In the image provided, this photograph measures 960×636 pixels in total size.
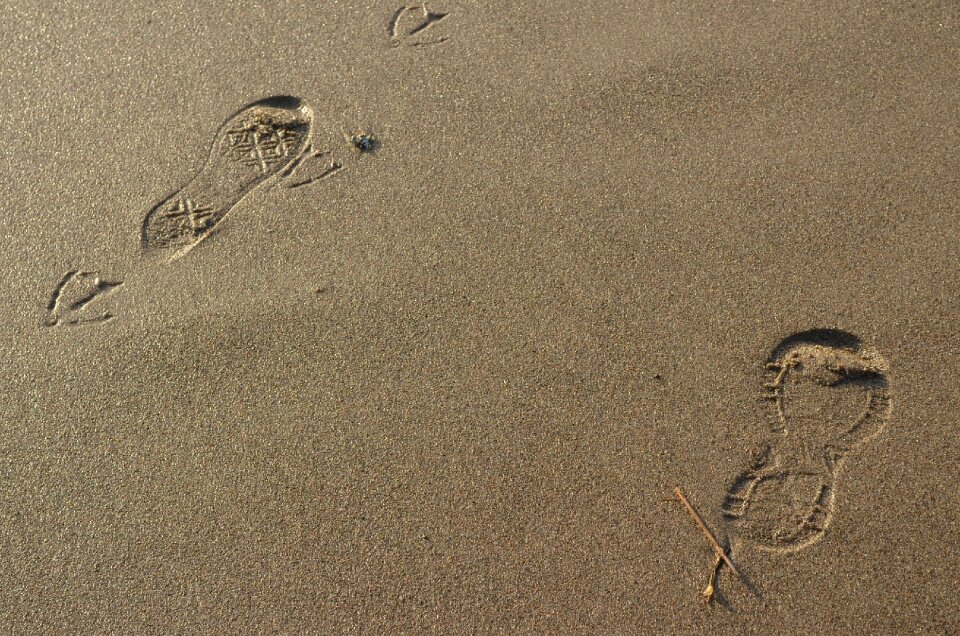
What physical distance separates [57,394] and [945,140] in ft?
8.23

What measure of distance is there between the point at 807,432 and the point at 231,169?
1.73 metres

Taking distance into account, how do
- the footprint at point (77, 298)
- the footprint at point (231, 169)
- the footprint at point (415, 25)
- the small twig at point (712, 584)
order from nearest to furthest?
1. the small twig at point (712, 584)
2. the footprint at point (77, 298)
3. the footprint at point (231, 169)
4. the footprint at point (415, 25)

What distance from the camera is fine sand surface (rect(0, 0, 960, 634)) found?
72.7 inches

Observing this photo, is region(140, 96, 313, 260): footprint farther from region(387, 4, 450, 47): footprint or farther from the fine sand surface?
region(387, 4, 450, 47): footprint

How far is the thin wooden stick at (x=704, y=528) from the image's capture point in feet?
5.98

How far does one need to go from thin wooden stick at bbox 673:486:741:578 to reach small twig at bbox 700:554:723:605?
1 cm

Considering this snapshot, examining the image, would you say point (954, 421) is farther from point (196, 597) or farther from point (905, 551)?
point (196, 597)

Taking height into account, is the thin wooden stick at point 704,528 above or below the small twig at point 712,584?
above

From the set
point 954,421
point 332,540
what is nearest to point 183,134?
point 332,540

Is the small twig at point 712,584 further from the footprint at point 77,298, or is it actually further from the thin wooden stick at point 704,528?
the footprint at point 77,298

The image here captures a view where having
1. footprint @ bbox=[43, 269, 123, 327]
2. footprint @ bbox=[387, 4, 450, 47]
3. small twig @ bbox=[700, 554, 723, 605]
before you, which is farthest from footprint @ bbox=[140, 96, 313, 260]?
small twig @ bbox=[700, 554, 723, 605]

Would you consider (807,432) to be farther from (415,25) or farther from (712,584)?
(415,25)

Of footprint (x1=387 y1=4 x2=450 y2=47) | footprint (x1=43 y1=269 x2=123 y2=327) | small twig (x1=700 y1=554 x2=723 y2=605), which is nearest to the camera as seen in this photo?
small twig (x1=700 y1=554 x2=723 y2=605)

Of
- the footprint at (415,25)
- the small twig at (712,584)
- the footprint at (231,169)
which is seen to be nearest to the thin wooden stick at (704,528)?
the small twig at (712,584)
